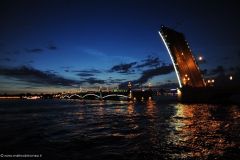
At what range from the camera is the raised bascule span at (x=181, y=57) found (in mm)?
60875

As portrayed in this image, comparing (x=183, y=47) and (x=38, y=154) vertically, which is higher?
(x=183, y=47)

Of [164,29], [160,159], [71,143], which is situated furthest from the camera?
[164,29]

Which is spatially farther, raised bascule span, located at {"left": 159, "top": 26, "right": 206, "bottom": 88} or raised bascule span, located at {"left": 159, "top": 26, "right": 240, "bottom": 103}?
raised bascule span, located at {"left": 159, "top": 26, "right": 240, "bottom": 103}

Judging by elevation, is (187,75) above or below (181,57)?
below

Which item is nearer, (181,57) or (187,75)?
(181,57)

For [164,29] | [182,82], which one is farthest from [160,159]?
[182,82]

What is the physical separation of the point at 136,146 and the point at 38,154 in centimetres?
458

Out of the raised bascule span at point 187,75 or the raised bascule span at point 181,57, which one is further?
the raised bascule span at point 187,75

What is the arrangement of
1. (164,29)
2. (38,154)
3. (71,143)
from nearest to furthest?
(38,154)
(71,143)
(164,29)

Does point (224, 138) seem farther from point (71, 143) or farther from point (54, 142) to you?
point (54, 142)

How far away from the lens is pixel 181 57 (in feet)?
205

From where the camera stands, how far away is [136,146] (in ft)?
43.6

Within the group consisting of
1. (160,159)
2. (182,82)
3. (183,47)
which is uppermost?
(183,47)

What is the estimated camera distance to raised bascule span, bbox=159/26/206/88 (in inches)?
2397
